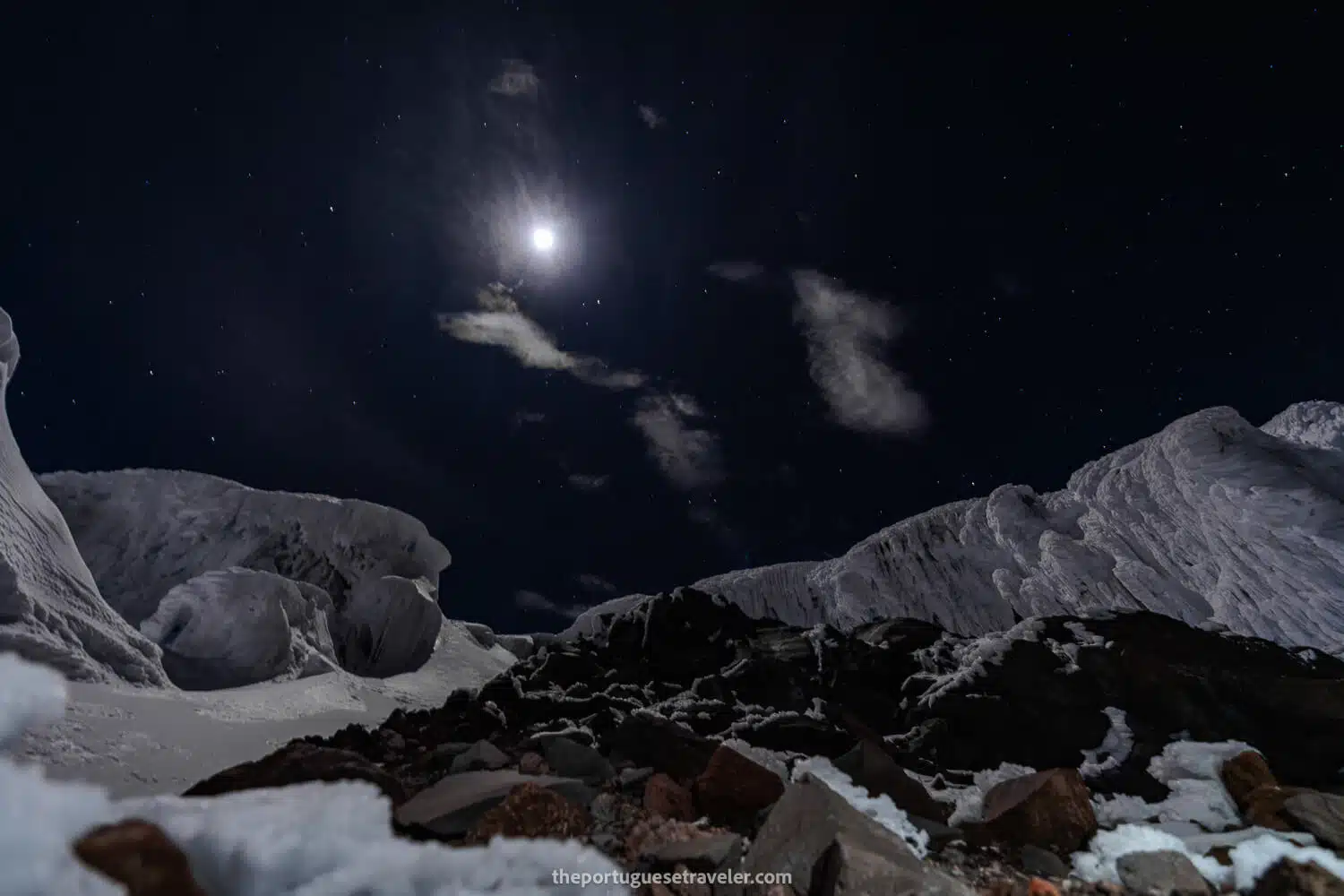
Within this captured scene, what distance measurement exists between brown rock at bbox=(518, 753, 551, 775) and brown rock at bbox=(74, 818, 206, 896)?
338cm

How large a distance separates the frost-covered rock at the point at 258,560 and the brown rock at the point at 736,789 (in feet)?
40.8

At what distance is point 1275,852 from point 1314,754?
2.74 m

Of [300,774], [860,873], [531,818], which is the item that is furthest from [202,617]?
[860,873]

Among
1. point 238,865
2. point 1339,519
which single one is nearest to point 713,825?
point 238,865

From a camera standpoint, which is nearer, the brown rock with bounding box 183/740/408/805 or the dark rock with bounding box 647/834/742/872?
the dark rock with bounding box 647/834/742/872

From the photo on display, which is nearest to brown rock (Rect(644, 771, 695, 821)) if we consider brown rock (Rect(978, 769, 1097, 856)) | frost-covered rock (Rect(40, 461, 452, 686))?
brown rock (Rect(978, 769, 1097, 856))

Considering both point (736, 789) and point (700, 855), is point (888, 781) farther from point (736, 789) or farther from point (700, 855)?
point (700, 855)

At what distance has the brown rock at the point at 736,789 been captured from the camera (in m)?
3.82

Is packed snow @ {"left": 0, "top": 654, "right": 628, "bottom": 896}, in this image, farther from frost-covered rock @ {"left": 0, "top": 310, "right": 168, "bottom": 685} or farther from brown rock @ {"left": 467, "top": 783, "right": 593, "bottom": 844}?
frost-covered rock @ {"left": 0, "top": 310, "right": 168, "bottom": 685}

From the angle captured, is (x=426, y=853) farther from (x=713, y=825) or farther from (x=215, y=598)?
(x=215, y=598)

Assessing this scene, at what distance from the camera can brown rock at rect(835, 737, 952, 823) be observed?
400 cm

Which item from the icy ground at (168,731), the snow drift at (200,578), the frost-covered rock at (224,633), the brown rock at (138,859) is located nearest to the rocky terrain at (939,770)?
the icy ground at (168,731)

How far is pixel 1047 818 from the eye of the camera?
3.69m

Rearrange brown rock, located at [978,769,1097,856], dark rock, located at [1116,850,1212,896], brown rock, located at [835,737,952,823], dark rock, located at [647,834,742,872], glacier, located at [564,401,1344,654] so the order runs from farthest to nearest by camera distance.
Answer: glacier, located at [564,401,1344,654] < brown rock, located at [835,737,952,823] < brown rock, located at [978,769,1097,856] < dark rock, located at [1116,850,1212,896] < dark rock, located at [647,834,742,872]
